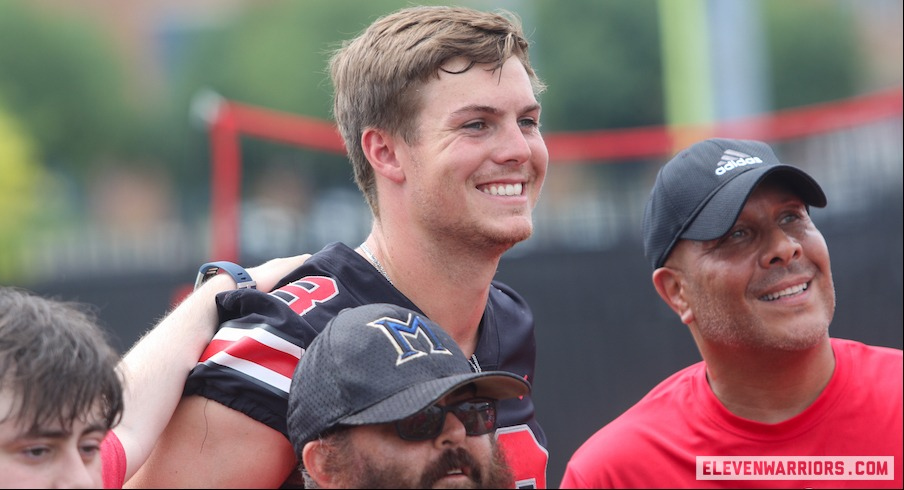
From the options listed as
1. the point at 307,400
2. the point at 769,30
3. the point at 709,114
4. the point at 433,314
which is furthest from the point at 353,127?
the point at 769,30

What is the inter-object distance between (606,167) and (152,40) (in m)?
38.4

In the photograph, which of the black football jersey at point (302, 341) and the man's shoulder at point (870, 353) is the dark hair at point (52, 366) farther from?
the man's shoulder at point (870, 353)

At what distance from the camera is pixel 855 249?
5547 mm

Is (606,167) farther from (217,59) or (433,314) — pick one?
(217,59)

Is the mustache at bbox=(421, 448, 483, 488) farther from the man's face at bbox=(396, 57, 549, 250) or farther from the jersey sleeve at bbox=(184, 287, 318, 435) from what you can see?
the man's face at bbox=(396, 57, 549, 250)

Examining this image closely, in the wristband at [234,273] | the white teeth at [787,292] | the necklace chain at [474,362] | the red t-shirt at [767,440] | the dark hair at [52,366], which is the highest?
the dark hair at [52,366]

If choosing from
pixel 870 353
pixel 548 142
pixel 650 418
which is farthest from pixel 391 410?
pixel 548 142

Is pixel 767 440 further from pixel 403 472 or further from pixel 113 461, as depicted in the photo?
pixel 113 461

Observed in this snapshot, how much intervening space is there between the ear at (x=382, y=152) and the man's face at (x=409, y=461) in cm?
107

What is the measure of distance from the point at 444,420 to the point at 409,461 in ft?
0.37

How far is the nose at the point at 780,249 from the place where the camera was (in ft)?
8.80

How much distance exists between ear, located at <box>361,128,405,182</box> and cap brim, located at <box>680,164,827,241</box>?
Answer: 2.80 ft

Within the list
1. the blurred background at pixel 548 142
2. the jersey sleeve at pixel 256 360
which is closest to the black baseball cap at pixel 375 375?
the jersey sleeve at pixel 256 360

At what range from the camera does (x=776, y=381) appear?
2.71m
